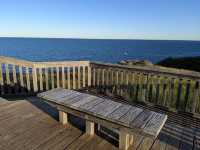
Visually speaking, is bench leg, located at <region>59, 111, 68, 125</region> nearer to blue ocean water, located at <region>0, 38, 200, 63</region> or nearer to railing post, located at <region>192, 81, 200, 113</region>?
railing post, located at <region>192, 81, 200, 113</region>

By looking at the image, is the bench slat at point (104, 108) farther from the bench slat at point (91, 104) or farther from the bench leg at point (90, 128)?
the bench leg at point (90, 128)

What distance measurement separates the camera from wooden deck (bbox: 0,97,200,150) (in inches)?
86.0

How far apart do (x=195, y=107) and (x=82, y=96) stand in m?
2.33

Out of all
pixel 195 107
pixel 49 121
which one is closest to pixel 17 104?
pixel 49 121

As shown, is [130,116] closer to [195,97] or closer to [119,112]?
[119,112]

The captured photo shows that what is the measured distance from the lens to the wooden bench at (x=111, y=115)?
1866 millimetres

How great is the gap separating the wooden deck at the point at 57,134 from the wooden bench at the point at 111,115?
18cm

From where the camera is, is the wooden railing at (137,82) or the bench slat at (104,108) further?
the wooden railing at (137,82)

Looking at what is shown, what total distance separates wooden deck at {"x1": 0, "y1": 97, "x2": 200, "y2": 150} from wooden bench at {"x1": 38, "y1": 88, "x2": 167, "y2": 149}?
178 mm

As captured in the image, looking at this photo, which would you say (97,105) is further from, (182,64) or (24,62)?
(182,64)

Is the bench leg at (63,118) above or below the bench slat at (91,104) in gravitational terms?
below

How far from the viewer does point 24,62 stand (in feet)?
13.5

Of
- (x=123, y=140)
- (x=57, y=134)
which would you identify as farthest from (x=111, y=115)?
(x=57, y=134)

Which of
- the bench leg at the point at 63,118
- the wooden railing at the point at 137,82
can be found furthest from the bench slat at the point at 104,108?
the wooden railing at the point at 137,82
